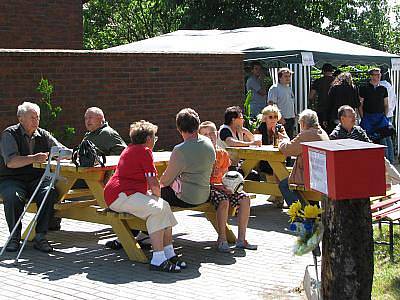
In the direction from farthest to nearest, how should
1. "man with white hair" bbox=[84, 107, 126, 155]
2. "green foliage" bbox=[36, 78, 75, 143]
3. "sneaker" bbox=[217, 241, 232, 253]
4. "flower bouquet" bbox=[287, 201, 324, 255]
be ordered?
1. "green foliage" bbox=[36, 78, 75, 143]
2. "man with white hair" bbox=[84, 107, 126, 155]
3. "sneaker" bbox=[217, 241, 232, 253]
4. "flower bouquet" bbox=[287, 201, 324, 255]

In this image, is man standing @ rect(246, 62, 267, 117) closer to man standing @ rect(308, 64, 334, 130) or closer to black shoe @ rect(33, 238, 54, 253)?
man standing @ rect(308, 64, 334, 130)

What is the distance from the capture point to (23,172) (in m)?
8.64

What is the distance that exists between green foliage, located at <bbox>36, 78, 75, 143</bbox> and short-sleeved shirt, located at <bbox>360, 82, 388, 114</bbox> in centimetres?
502

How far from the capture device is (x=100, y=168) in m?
8.25

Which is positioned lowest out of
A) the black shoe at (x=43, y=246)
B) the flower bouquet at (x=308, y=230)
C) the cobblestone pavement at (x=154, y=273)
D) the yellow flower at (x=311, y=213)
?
the cobblestone pavement at (x=154, y=273)

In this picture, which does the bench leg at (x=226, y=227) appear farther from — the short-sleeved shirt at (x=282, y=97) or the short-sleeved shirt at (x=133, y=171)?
the short-sleeved shirt at (x=282, y=97)

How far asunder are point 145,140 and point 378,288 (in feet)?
8.45

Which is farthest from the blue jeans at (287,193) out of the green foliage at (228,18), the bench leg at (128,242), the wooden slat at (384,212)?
the green foliage at (228,18)

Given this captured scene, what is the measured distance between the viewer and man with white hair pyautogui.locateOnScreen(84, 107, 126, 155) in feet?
30.1

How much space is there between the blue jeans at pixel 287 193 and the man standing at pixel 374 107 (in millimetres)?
4637

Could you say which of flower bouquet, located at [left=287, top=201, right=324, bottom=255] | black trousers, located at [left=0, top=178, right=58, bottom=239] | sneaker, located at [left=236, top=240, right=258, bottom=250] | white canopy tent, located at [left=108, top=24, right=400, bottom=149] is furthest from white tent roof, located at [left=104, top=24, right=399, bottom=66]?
flower bouquet, located at [left=287, top=201, right=324, bottom=255]

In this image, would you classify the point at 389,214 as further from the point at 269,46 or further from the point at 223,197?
the point at 269,46

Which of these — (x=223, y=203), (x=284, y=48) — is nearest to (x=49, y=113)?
(x=223, y=203)

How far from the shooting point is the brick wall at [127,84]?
12219 millimetres
